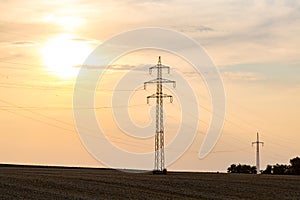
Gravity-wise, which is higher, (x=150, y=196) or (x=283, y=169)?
(x=283, y=169)

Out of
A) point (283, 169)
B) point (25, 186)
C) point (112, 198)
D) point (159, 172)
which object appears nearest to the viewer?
point (112, 198)

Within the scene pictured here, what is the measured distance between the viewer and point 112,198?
45688mm

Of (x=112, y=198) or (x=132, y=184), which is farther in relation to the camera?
(x=132, y=184)

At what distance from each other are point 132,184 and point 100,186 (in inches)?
211

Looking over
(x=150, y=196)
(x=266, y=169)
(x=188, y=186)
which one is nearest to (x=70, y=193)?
(x=150, y=196)

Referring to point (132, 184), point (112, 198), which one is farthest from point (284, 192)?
point (112, 198)

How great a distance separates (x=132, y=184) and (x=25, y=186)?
37.0ft

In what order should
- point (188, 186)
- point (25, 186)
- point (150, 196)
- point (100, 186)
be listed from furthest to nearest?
point (188, 186), point (100, 186), point (25, 186), point (150, 196)

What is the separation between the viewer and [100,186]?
56750 mm

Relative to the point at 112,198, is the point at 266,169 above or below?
above

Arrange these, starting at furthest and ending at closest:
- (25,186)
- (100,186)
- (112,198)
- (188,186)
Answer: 1. (188,186)
2. (100,186)
3. (25,186)
4. (112,198)

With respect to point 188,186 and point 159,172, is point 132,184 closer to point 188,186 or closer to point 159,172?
point 188,186

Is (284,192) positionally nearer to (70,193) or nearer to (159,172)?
(70,193)

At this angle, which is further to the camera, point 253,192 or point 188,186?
→ point 188,186
